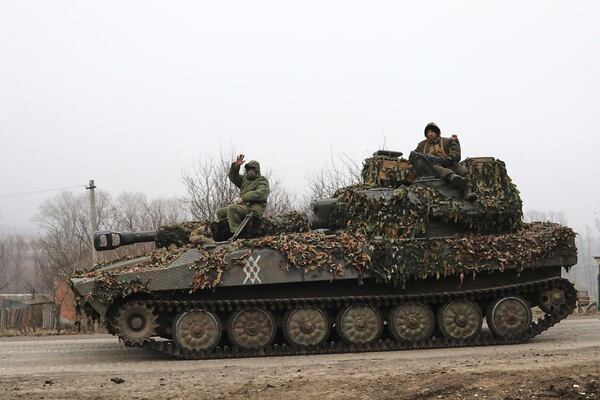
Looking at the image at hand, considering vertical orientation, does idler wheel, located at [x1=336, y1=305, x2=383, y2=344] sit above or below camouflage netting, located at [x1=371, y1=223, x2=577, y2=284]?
below

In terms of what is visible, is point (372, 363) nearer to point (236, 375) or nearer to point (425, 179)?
point (236, 375)

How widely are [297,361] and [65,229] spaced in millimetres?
58061

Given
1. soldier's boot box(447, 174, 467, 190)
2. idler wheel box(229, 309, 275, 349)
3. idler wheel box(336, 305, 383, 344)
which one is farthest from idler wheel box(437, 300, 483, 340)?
idler wheel box(229, 309, 275, 349)

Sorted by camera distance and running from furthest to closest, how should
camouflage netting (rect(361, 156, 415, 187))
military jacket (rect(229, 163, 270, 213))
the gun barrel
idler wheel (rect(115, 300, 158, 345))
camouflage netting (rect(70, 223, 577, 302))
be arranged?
camouflage netting (rect(361, 156, 415, 187))
military jacket (rect(229, 163, 270, 213))
the gun barrel
camouflage netting (rect(70, 223, 577, 302))
idler wheel (rect(115, 300, 158, 345))

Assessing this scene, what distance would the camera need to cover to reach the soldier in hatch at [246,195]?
12.4 m

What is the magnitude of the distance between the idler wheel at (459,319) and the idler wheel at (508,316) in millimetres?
260

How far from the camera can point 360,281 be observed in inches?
444

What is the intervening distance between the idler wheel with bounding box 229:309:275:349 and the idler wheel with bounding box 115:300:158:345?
4.22 feet

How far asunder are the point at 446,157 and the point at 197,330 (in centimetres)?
544

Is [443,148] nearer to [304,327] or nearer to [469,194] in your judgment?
[469,194]

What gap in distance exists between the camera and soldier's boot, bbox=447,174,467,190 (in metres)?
12.1

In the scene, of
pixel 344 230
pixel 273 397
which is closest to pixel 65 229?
pixel 344 230

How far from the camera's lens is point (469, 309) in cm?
1173

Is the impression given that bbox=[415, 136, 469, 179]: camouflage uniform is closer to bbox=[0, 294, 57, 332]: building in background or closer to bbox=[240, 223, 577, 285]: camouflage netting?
bbox=[240, 223, 577, 285]: camouflage netting
